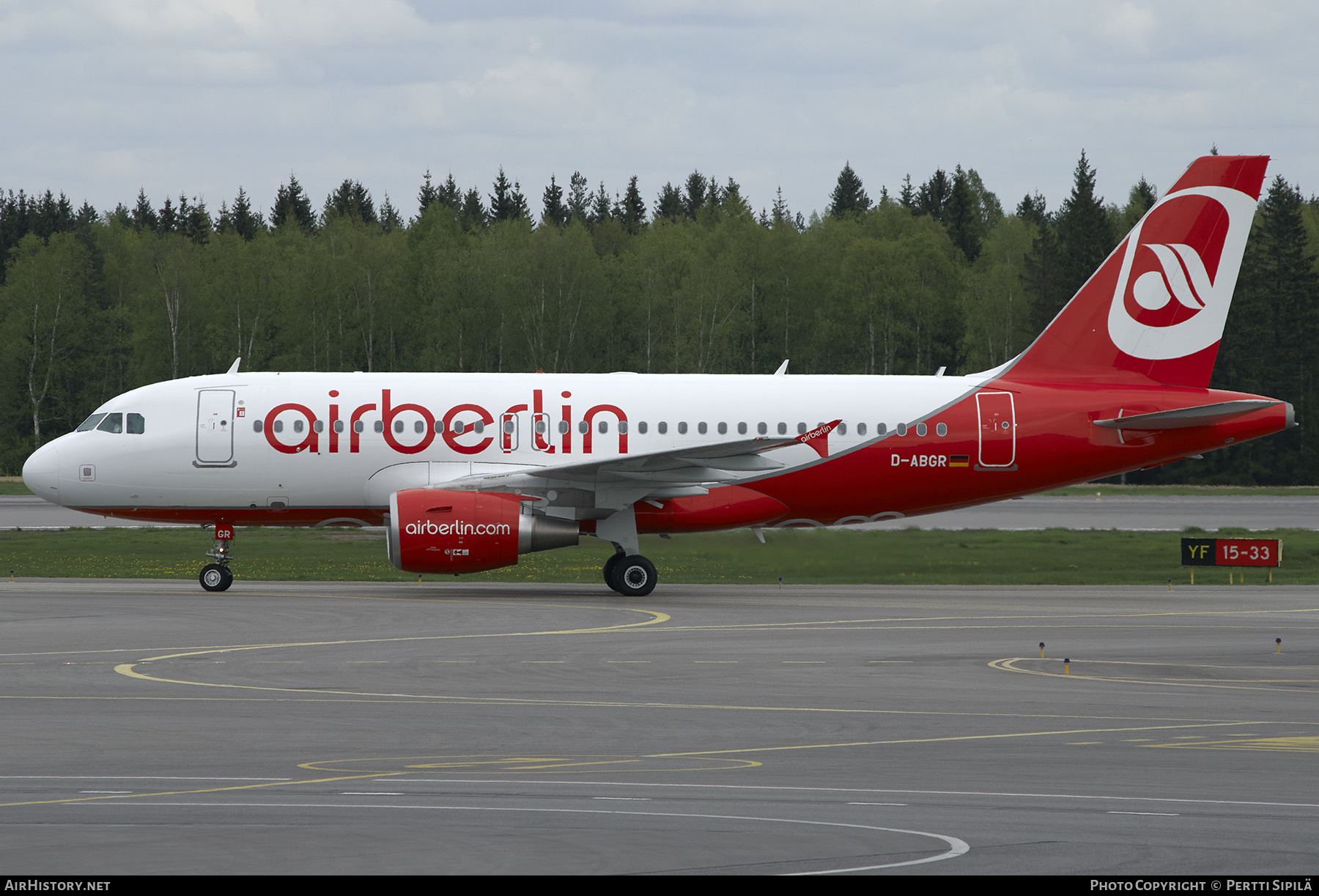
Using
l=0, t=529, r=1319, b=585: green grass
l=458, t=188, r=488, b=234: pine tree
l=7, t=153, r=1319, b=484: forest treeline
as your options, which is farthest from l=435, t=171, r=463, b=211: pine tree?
l=0, t=529, r=1319, b=585: green grass

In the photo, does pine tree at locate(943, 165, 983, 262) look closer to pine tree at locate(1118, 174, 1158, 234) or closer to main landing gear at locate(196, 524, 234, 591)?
pine tree at locate(1118, 174, 1158, 234)

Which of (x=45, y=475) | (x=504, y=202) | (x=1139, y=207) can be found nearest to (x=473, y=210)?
(x=504, y=202)

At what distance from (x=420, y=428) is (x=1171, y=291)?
1579 cm

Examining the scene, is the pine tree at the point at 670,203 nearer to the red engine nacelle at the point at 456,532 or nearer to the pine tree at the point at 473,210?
the pine tree at the point at 473,210

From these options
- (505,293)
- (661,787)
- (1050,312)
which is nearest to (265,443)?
(661,787)

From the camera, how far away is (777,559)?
29406mm

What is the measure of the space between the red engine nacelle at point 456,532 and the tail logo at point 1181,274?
13.3 m

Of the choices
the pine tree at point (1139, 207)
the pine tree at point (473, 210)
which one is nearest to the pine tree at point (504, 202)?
the pine tree at point (473, 210)

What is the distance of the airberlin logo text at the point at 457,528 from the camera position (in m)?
25.9

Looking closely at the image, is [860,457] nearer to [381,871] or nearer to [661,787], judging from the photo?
[661,787]

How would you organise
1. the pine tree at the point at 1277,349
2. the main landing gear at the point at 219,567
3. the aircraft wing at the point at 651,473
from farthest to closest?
the pine tree at the point at 1277,349
the main landing gear at the point at 219,567
the aircraft wing at the point at 651,473

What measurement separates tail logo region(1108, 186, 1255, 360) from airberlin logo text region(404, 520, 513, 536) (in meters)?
13.6

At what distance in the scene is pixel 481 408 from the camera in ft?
91.7

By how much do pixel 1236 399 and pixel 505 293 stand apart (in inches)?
2392
